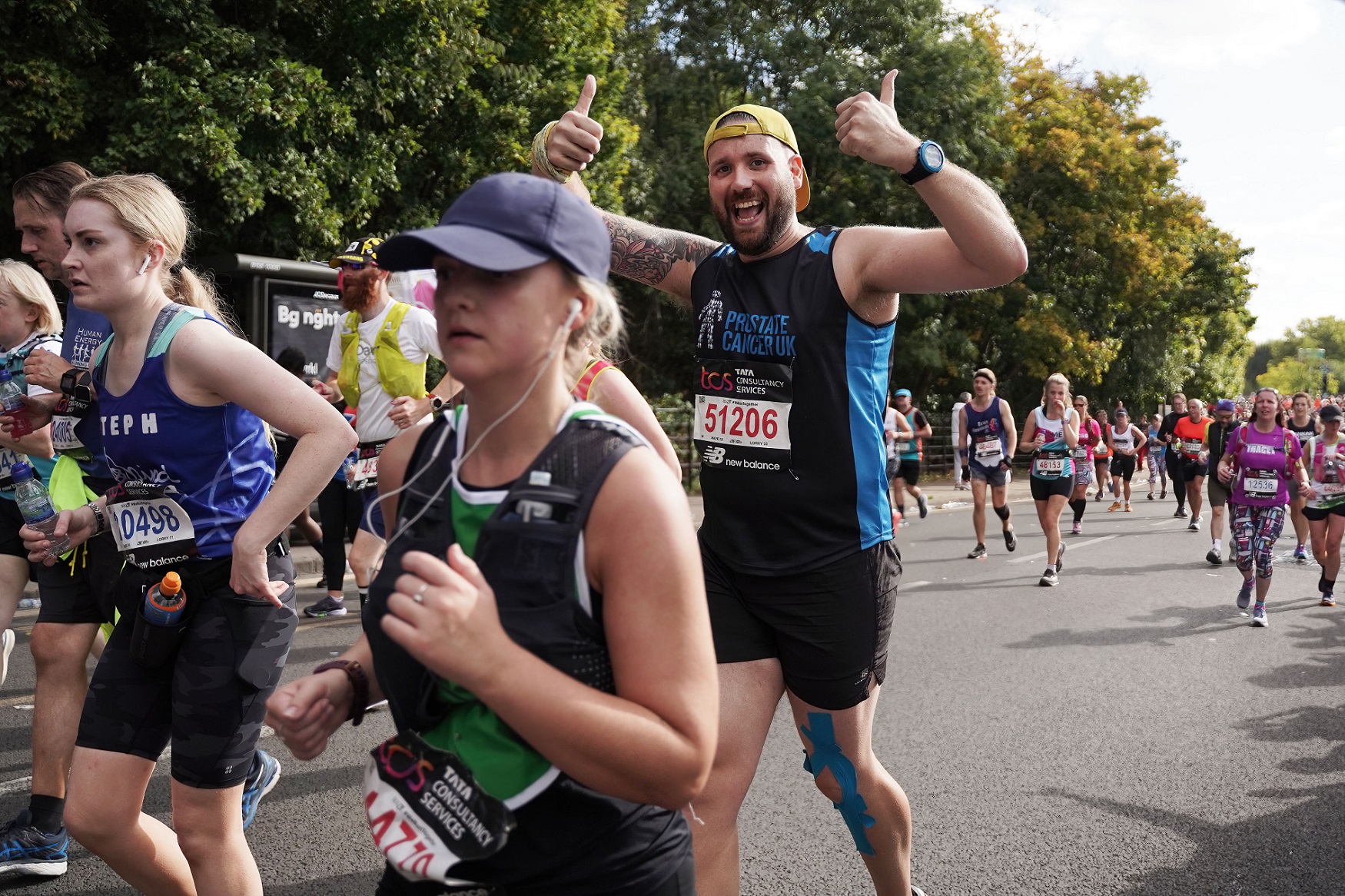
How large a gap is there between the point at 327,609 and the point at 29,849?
464cm

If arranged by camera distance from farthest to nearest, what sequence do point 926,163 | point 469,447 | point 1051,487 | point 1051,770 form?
point 1051,487 < point 1051,770 < point 926,163 < point 469,447

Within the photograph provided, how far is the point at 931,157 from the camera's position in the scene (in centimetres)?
264

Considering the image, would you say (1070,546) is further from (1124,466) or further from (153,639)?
(153,639)

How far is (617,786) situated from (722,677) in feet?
5.05

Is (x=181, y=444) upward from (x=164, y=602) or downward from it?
upward

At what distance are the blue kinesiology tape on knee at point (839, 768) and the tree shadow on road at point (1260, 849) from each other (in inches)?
51.8

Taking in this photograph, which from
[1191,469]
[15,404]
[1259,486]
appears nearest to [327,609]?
[15,404]

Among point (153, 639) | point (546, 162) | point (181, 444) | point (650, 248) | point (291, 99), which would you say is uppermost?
point (291, 99)

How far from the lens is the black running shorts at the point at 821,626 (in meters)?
2.98

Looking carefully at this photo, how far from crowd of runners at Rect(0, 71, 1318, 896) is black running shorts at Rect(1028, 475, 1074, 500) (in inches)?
356

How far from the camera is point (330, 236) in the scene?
13789 millimetres

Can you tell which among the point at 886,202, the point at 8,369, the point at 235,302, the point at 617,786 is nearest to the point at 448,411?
the point at 617,786

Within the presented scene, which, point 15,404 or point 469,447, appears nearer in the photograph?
point 469,447

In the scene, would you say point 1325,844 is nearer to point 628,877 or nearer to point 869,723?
point 869,723
